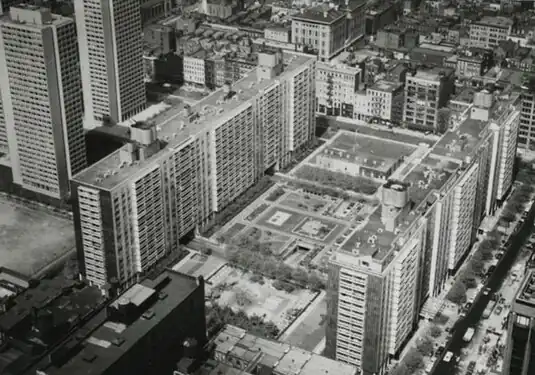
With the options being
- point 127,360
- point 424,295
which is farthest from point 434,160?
point 127,360

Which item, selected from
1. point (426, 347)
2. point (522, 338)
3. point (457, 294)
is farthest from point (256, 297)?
point (522, 338)

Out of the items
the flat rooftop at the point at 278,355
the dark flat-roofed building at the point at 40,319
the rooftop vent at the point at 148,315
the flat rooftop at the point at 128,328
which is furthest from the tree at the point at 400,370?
the dark flat-roofed building at the point at 40,319

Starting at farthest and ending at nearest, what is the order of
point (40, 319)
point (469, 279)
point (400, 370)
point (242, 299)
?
1. point (469, 279)
2. point (242, 299)
3. point (400, 370)
4. point (40, 319)

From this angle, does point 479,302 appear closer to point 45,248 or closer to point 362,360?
point 362,360

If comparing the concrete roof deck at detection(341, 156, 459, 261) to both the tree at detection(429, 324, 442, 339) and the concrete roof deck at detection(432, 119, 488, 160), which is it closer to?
the concrete roof deck at detection(432, 119, 488, 160)

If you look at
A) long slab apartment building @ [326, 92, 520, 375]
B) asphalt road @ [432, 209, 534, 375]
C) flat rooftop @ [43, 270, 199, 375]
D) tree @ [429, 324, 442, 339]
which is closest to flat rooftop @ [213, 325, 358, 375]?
long slab apartment building @ [326, 92, 520, 375]

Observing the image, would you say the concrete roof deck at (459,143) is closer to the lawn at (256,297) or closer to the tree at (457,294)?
the tree at (457,294)

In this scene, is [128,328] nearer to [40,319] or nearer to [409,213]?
[40,319]

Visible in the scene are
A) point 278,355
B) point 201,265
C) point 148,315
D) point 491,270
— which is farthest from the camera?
point 201,265
